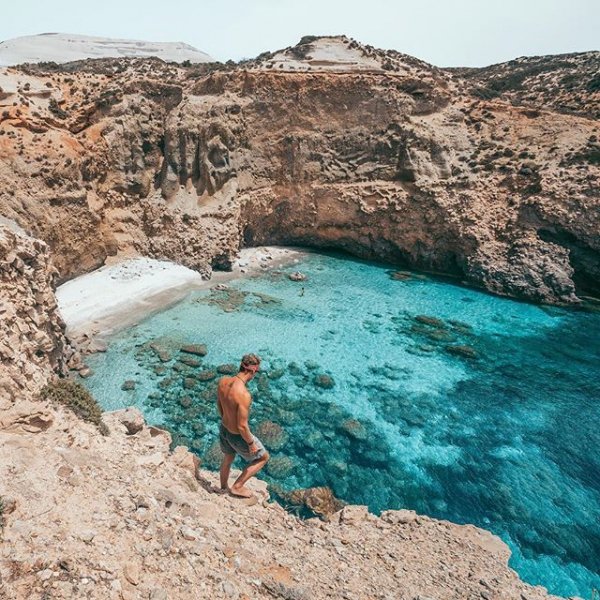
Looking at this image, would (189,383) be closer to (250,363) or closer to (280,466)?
(280,466)

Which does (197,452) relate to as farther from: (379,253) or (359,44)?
(359,44)

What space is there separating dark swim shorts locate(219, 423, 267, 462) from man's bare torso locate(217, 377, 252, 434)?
196 millimetres

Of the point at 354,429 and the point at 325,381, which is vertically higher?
the point at 325,381

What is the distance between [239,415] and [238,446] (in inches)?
36.6

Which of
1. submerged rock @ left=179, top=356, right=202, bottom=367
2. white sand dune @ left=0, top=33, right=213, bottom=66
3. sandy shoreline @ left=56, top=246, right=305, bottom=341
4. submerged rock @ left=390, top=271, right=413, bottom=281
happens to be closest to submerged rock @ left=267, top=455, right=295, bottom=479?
submerged rock @ left=179, top=356, right=202, bottom=367

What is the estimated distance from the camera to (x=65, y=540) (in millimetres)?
5895

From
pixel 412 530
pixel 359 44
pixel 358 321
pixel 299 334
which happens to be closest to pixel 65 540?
pixel 412 530

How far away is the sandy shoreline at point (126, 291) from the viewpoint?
2289 cm

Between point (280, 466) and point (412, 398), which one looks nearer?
point (280, 466)

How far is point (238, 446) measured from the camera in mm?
8734

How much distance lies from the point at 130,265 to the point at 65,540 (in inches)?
975

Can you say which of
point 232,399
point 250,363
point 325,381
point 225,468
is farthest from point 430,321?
point 232,399

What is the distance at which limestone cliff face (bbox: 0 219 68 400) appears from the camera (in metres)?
9.91

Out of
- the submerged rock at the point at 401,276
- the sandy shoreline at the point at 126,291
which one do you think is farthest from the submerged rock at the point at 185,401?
the submerged rock at the point at 401,276
